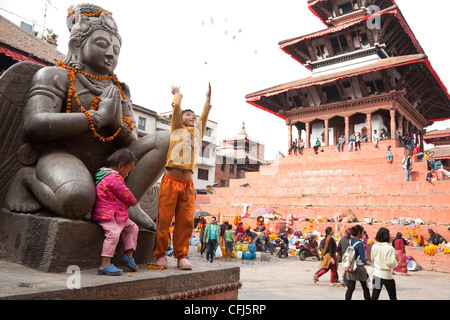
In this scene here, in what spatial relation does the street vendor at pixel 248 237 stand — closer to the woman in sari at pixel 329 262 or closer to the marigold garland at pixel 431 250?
the marigold garland at pixel 431 250

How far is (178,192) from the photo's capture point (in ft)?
8.61

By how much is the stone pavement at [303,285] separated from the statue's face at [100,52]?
9.28 ft

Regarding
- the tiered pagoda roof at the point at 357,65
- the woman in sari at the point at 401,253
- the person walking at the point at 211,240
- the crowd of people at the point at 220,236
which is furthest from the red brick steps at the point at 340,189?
the person walking at the point at 211,240

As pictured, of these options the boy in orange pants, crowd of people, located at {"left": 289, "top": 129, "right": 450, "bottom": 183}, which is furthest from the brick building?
the boy in orange pants

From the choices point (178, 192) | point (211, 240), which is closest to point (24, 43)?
point (211, 240)

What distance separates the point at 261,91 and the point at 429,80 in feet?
31.4

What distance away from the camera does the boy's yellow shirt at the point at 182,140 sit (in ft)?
8.63

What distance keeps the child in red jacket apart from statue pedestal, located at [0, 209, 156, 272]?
0.26 feet

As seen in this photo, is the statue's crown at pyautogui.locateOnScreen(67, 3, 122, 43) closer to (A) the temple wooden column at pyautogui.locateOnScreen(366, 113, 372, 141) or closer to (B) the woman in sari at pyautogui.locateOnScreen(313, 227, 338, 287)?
(B) the woman in sari at pyautogui.locateOnScreen(313, 227, 338, 287)

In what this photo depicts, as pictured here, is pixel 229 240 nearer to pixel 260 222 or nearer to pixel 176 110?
pixel 260 222

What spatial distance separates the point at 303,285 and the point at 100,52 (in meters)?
5.64
